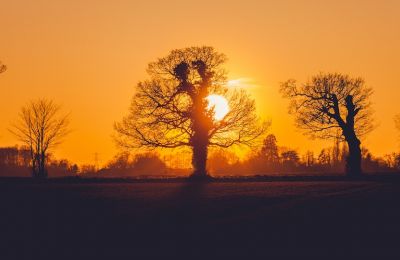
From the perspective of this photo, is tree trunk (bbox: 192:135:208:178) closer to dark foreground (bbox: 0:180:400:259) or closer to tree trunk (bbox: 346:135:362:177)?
tree trunk (bbox: 346:135:362:177)

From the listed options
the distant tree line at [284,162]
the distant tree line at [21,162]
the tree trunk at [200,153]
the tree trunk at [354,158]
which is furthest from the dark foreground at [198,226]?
the distant tree line at [21,162]

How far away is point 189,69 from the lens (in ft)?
194

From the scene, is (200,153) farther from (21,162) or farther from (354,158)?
(21,162)

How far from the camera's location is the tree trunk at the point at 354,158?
63094 mm

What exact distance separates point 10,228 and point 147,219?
4492mm

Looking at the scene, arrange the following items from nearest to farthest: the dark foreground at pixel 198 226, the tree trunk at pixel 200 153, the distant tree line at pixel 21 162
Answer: the dark foreground at pixel 198 226 < the tree trunk at pixel 200 153 < the distant tree line at pixel 21 162

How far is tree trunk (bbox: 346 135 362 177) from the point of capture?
207 feet

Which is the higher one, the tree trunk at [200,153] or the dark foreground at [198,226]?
the tree trunk at [200,153]

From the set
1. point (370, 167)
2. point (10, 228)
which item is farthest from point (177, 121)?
point (370, 167)

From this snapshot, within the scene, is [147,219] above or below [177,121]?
below

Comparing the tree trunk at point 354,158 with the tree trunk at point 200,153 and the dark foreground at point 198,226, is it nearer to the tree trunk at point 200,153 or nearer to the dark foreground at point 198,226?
the tree trunk at point 200,153

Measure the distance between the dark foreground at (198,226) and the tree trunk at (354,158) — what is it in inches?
1319

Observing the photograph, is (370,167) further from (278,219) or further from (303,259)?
(303,259)

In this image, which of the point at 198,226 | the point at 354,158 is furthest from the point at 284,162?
the point at 198,226
